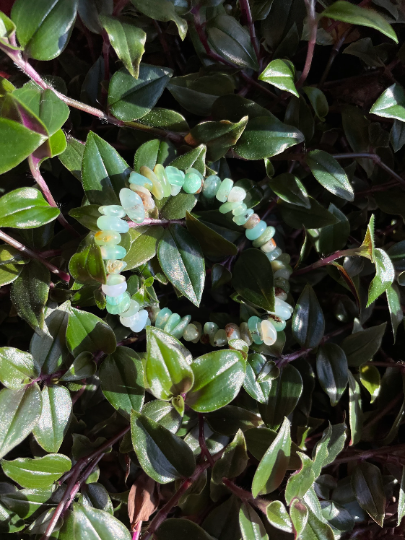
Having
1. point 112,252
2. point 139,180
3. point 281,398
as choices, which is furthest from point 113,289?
point 281,398

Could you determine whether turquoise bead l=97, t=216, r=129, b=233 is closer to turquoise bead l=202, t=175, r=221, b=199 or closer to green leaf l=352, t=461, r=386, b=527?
turquoise bead l=202, t=175, r=221, b=199

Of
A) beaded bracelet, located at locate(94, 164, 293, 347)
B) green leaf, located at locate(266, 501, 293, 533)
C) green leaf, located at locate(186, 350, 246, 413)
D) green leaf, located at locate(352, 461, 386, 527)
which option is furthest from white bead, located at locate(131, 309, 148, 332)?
green leaf, located at locate(352, 461, 386, 527)

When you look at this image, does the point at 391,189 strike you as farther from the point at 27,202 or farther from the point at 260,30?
the point at 27,202

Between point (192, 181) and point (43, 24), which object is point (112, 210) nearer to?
point (192, 181)

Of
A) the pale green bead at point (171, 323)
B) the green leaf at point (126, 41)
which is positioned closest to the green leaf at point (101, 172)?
Answer: the green leaf at point (126, 41)

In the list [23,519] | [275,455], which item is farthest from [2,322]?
[275,455]

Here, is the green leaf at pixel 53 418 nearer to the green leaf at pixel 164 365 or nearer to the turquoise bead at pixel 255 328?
the green leaf at pixel 164 365
